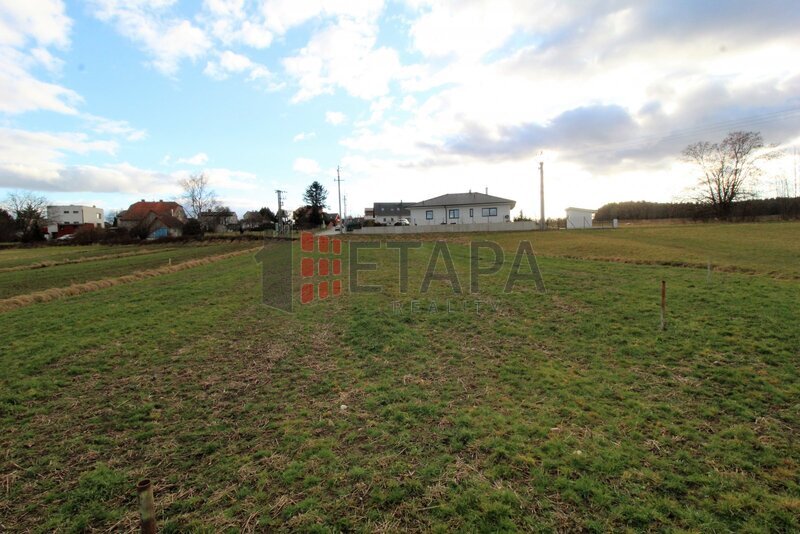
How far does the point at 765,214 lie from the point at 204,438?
73069mm

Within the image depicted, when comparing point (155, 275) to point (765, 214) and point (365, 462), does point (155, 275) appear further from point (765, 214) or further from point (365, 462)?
point (765, 214)

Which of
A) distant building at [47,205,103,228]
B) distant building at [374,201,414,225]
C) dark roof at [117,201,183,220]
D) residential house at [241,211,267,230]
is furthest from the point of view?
distant building at [374,201,414,225]

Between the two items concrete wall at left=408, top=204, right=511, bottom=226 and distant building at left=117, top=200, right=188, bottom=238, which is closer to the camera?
concrete wall at left=408, top=204, right=511, bottom=226

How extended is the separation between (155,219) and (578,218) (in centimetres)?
7431

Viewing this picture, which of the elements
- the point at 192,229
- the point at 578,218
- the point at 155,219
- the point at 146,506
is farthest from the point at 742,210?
the point at 155,219

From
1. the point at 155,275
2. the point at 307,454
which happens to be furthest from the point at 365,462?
the point at 155,275

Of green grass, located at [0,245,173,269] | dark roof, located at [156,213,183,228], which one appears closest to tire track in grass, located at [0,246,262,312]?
green grass, located at [0,245,173,269]

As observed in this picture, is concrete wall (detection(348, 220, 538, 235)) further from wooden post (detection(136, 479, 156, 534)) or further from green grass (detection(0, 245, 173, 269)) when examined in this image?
wooden post (detection(136, 479, 156, 534))

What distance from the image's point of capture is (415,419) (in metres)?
4.98

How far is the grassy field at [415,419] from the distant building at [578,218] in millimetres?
48583

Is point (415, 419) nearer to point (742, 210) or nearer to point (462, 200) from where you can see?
point (462, 200)

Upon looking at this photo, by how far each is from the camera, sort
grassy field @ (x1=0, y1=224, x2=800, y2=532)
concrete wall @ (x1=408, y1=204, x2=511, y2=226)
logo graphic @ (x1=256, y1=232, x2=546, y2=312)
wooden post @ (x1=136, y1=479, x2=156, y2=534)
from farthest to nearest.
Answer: concrete wall @ (x1=408, y1=204, x2=511, y2=226) < logo graphic @ (x1=256, y1=232, x2=546, y2=312) < grassy field @ (x1=0, y1=224, x2=800, y2=532) < wooden post @ (x1=136, y1=479, x2=156, y2=534)

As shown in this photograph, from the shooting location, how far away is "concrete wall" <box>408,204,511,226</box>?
59.9 m

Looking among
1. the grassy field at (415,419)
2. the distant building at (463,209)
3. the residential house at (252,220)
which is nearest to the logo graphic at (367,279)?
the grassy field at (415,419)
